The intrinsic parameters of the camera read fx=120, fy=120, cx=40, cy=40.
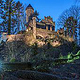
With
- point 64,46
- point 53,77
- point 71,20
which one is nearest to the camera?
point 53,77

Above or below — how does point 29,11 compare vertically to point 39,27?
above

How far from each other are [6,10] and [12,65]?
19.1 meters

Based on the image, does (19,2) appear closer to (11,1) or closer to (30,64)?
(11,1)

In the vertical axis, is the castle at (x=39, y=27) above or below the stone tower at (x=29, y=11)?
below

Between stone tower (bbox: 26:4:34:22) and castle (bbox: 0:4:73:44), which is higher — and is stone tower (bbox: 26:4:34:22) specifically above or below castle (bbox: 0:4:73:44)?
above

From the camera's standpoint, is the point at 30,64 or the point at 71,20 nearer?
the point at 30,64

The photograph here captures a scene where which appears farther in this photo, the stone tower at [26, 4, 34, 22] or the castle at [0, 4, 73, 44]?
the stone tower at [26, 4, 34, 22]

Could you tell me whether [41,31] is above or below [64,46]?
above

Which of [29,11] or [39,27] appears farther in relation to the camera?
[29,11]

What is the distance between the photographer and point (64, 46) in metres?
16.1

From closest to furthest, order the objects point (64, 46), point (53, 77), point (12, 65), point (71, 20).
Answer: point (53, 77)
point (12, 65)
point (64, 46)
point (71, 20)

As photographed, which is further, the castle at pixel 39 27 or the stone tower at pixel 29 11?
the stone tower at pixel 29 11

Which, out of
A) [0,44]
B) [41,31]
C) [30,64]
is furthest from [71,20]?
[30,64]

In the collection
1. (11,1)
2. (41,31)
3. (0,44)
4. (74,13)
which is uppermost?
(11,1)
